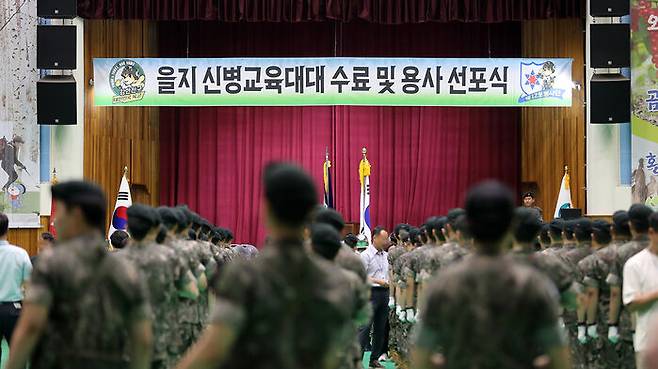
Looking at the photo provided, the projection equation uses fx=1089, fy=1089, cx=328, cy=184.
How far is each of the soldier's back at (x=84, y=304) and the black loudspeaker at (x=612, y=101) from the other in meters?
13.5

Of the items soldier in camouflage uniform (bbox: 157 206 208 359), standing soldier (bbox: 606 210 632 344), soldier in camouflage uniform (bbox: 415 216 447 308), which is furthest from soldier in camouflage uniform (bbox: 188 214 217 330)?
standing soldier (bbox: 606 210 632 344)

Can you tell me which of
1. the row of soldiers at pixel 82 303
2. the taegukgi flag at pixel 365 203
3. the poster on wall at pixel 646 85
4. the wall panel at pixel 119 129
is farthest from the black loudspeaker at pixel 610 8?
the row of soldiers at pixel 82 303

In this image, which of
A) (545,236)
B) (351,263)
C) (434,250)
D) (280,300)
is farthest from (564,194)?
Answer: (280,300)

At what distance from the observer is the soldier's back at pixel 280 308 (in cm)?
331

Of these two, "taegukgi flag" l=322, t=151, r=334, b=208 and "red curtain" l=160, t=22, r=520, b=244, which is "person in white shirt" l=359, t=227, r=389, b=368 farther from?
"red curtain" l=160, t=22, r=520, b=244

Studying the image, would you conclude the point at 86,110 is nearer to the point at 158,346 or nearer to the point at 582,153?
the point at 582,153

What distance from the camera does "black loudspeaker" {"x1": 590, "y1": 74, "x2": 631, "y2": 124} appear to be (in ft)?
54.6

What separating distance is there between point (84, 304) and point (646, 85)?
47.6 feet

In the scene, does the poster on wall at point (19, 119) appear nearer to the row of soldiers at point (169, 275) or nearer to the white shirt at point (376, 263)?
the white shirt at point (376, 263)

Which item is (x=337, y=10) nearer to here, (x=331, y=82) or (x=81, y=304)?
(x=331, y=82)

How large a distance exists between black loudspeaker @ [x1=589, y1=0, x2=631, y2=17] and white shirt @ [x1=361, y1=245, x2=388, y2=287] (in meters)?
5.45

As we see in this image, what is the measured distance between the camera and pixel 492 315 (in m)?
3.49

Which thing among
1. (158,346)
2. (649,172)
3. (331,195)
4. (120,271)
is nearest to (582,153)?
(649,172)

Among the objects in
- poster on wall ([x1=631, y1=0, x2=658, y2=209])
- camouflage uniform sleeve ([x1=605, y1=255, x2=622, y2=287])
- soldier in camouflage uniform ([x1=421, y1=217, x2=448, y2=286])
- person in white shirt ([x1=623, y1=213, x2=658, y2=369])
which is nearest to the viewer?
person in white shirt ([x1=623, y1=213, x2=658, y2=369])
